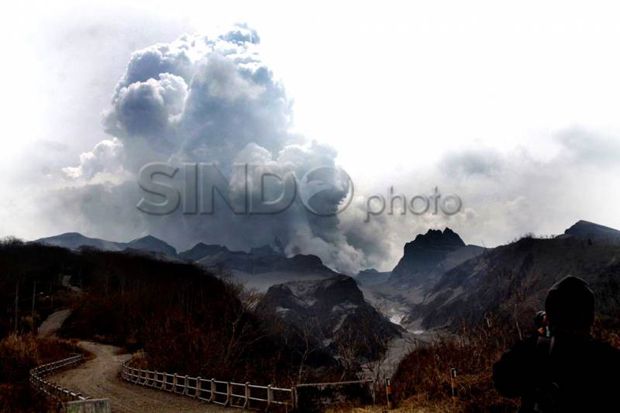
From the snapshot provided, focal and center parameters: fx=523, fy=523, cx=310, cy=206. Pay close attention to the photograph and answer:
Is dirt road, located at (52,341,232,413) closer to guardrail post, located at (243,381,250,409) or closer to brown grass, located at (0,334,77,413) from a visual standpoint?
guardrail post, located at (243,381,250,409)

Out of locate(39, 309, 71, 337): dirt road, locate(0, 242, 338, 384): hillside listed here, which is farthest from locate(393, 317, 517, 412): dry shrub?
locate(39, 309, 71, 337): dirt road

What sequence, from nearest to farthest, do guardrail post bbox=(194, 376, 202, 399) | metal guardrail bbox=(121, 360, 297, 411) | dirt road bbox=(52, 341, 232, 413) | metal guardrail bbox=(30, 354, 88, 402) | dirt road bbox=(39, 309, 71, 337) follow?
metal guardrail bbox=(121, 360, 297, 411), metal guardrail bbox=(30, 354, 88, 402), dirt road bbox=(52, 341, 232, 413), guardrail post bbox=(194, 376, 202, 399), dirt road bbox=(39, 309, 71, 337)

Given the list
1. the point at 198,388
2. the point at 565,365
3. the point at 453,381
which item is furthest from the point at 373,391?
the point at 565,365

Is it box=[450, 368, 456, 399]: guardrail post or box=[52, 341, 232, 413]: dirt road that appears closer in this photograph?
box=[450, 368, 456, 399]: guardrail post

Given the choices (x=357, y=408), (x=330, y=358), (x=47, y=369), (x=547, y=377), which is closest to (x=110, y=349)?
(x=47, y=369)

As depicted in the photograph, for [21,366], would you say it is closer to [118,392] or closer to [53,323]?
[118,392]
